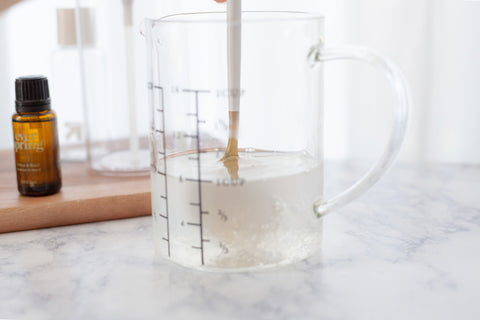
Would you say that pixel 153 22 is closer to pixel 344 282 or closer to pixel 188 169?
pixel 188 169

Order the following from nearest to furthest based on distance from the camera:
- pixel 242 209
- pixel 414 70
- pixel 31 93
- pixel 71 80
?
pixel 242 209 < pixel 31 93 < pixel 71 80 < pixel 414 70

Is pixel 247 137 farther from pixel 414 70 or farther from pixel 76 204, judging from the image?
pixel 414 70

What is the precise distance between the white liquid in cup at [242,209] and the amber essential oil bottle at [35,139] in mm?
242

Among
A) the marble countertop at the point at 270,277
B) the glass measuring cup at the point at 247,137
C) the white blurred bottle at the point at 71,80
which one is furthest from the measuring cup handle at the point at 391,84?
the white blurred bottle at the point at 71,80

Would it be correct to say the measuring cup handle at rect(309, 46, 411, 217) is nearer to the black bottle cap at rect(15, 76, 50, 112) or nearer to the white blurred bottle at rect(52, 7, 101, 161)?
the black bottle cap at rect(15, 76, 50, 112)

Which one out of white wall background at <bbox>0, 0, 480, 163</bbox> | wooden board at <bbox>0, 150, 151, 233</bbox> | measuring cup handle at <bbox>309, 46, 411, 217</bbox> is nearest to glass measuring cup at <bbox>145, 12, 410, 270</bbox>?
measuring cup handle at <bbox>309, 46, 411, 217</bbox>

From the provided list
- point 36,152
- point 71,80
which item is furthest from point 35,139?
point 71,80

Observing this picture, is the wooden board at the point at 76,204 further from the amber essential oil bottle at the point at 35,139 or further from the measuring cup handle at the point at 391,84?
the measuring cup handle at the point at 391,84

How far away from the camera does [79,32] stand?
37.6 inches

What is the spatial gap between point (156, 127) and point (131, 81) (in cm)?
37

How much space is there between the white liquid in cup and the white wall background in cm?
68

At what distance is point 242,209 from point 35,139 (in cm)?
36

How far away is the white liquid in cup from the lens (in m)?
0.56

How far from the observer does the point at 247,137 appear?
23.0 inches
